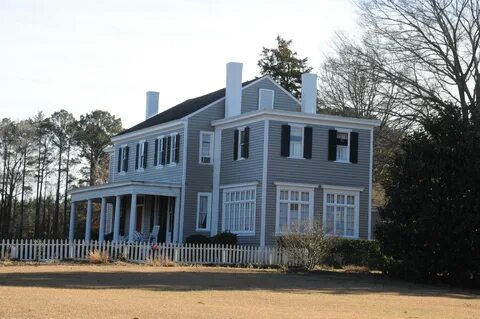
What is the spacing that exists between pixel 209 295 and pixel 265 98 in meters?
24.0

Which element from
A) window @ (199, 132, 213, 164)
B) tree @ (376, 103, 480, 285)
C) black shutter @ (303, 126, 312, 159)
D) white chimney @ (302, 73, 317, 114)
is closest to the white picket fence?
black shutter @ (303, 126, 312, 159)

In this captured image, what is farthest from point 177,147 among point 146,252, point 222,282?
point 222,282

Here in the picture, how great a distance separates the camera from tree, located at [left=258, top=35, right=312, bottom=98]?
2707 inches

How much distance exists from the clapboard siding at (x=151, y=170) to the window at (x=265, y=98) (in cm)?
456

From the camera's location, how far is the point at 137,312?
14.4 meters

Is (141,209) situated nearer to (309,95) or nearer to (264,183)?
(264,183)

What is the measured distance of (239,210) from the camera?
3722 cm

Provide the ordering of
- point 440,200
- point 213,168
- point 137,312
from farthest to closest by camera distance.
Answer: point 213,168, point 440,200, point 137,312

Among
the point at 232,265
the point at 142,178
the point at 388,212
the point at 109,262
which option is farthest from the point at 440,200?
the point at 142,178

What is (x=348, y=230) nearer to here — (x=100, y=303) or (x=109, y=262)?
(x=109, y=262)

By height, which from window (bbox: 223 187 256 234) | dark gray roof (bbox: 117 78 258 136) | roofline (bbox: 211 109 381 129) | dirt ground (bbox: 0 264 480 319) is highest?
dark gray roof (bbox: 117 78 258 136)

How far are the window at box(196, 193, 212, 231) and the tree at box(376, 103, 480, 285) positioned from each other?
12.1m

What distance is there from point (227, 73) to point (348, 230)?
996 centimetres

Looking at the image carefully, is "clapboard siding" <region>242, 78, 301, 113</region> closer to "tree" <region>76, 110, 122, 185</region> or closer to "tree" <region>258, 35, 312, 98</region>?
"tree" <region>258, 35, 312, 98</region>
